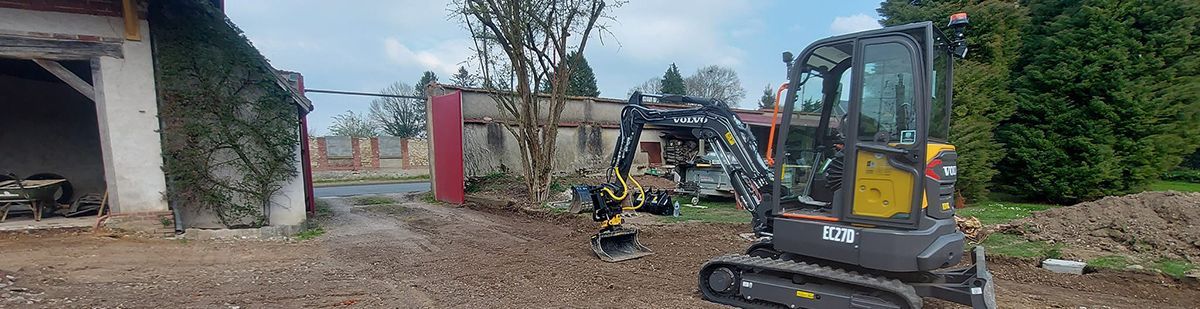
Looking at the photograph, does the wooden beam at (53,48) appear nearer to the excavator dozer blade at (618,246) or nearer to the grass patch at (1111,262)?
the excavator dozer blade at (618,246)

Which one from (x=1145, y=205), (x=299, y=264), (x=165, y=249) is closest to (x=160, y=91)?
(x=165, y=249)

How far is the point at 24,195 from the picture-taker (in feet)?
24.1

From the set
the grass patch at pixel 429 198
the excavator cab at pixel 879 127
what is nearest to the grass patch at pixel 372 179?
the grass patch at pixel 429 198

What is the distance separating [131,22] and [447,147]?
666 cm

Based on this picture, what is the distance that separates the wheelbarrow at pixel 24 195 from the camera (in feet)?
23.9

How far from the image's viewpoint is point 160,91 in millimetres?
6824

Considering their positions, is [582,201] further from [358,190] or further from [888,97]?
[358,190]

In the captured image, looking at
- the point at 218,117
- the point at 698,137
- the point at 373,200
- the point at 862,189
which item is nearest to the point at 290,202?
the point at 218,117

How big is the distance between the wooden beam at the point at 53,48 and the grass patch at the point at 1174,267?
12092 mm

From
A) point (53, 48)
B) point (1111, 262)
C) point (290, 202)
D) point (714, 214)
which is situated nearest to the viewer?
point (1111, 262)

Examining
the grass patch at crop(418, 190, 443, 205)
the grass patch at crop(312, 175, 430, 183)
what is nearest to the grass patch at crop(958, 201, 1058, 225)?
the grass patch at crop(418, 190, 443, 205)

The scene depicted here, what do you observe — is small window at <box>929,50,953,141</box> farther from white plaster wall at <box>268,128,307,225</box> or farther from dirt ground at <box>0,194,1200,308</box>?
white plaster wall at <box>268,128,307,225</box>

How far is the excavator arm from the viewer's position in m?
5.09

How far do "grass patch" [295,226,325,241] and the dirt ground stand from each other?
201mm
